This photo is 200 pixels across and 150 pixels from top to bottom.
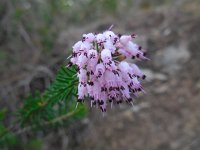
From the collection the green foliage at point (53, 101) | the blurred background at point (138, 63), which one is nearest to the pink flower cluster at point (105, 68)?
the green foliage at point (53, 101)

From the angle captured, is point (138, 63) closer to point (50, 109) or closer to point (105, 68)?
point (50, 109)

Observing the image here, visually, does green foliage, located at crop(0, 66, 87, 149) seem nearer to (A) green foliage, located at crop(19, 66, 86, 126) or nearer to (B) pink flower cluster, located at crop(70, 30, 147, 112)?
(A) green foliage, located at crop(19, 66, 86, 126)

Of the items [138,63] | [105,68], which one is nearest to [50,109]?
[105,68]

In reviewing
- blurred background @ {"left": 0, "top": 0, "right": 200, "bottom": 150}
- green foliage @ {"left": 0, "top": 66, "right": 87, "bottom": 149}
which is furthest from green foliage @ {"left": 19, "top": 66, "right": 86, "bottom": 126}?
blurred background @ {"left": 0, "top": 0, "right": 200, "bottom": 150}

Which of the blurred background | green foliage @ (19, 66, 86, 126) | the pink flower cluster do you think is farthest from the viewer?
the blurred background

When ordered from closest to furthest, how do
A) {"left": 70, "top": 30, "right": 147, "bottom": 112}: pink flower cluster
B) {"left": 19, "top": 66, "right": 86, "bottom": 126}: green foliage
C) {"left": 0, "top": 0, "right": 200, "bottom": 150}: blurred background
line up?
{"left": 70, "top": 30, "right": 147, "bottom": 112}: pink flower cluster, {"left": 19, "top": 66, "right": 86, "bottom": 126}: green foliage, {"left": 0, "top": 0, "right": 200, "bottom": 150}: blurred background

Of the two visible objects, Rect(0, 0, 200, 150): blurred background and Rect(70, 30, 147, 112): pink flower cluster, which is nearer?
Rect(70, 30, 147, 112): pink flower cluster
